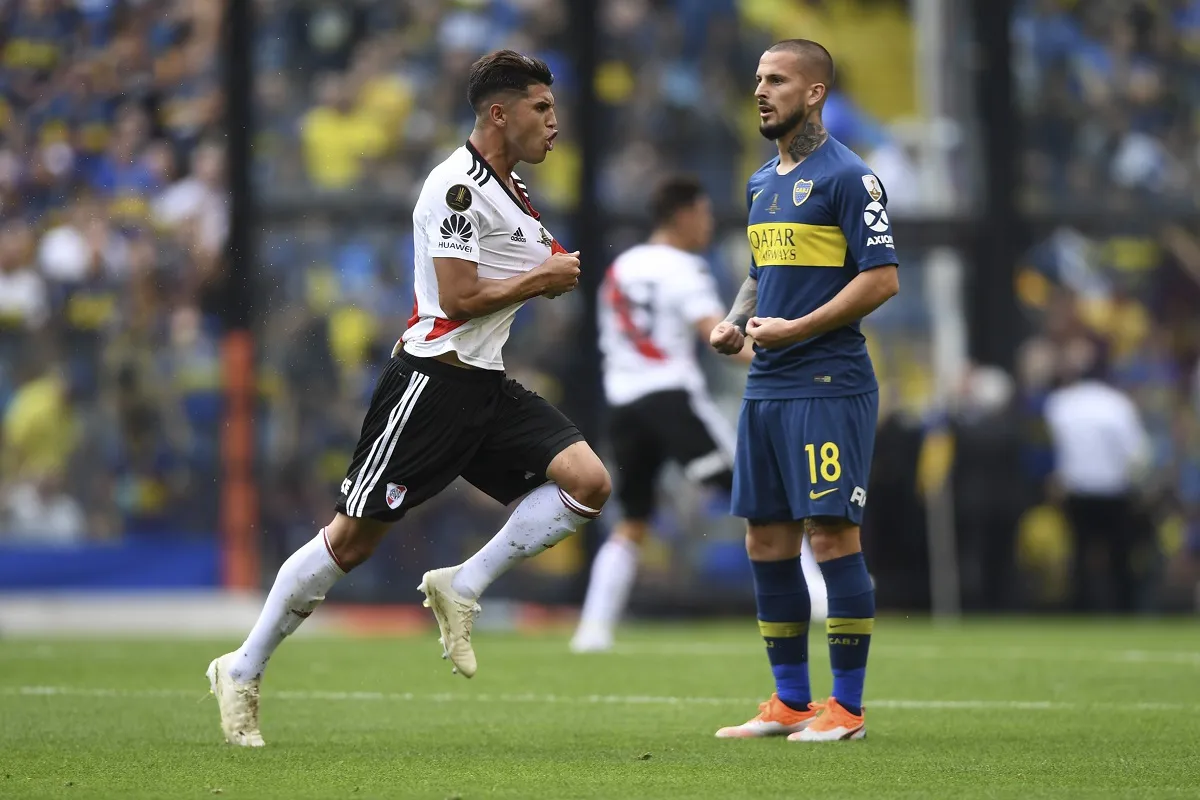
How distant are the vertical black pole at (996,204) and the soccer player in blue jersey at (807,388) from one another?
9988 millimetres

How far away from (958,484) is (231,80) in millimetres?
7093

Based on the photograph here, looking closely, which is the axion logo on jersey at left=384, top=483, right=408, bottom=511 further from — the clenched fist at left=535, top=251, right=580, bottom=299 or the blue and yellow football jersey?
the blue and yellow football jersey

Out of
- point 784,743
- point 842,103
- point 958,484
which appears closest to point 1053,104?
point 842,103

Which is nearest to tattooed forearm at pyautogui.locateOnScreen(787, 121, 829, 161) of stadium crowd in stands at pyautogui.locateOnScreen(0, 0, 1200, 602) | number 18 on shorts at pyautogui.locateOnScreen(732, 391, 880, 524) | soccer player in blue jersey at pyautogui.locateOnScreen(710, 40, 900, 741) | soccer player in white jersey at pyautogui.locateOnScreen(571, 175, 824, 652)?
soccer player in blue jersey at pyautogui.locateOnScreen(710, 40, 900, 741)

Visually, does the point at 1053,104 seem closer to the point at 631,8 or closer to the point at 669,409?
the point at 631,8

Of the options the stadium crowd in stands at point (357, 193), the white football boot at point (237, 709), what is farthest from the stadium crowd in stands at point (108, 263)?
the white football boot at point (237, 709)

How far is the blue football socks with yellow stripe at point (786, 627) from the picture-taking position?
7.23 metres

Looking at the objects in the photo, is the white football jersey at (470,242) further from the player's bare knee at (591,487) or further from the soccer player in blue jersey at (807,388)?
the soccer player in blue jersey at (807,388)

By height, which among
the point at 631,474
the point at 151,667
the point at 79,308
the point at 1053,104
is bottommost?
the point at 151,667

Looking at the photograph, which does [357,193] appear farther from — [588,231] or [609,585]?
[609,585]

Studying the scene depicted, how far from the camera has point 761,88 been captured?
708cm

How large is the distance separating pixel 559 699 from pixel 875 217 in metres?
2.82

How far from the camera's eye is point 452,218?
21.6ft

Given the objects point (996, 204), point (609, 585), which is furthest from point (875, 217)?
point (996, 204)
